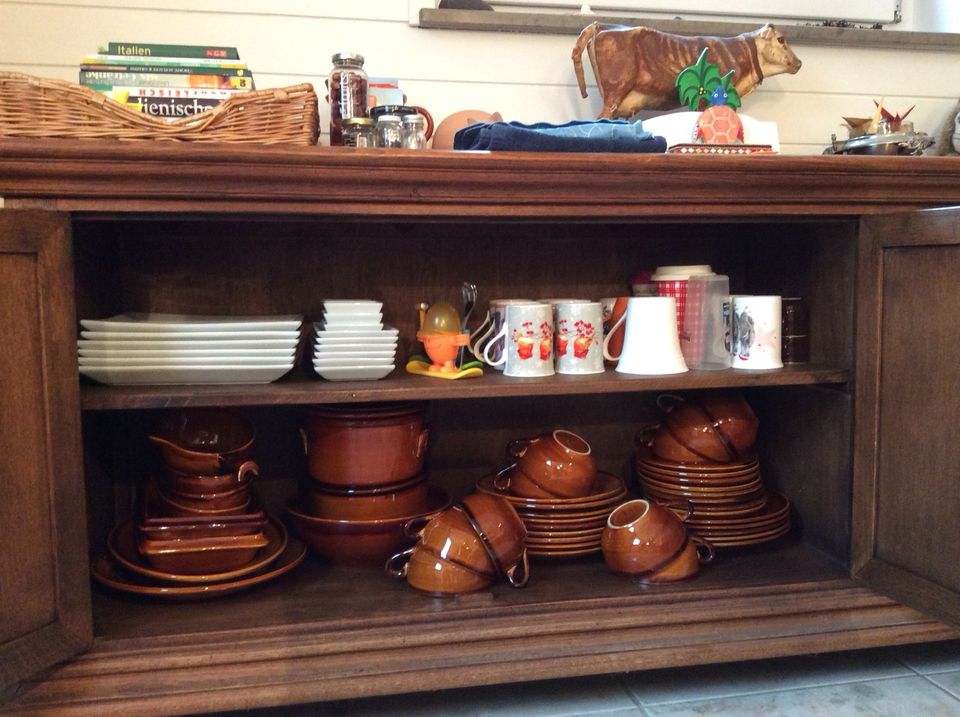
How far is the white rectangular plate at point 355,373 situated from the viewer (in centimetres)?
104

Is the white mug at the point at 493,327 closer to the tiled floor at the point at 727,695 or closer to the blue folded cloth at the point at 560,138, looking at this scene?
the blue folded cloth at the point at 560,138

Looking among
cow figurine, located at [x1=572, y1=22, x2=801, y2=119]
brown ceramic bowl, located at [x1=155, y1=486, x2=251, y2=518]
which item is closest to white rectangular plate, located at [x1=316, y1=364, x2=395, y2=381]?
brown ceramic bowl, located at [x1=155, y1=486, x2=251, y2=518]

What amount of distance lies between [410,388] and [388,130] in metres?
0.36

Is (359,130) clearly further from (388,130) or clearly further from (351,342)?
(351,342)

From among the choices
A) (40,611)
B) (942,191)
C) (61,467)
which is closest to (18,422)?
(61,467)

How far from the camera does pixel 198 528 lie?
1.02m

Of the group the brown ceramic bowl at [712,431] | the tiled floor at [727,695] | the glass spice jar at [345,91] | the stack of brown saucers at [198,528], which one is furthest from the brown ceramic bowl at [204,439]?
the brown ceramic bowl at [712,431]

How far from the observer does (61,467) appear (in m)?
0.86

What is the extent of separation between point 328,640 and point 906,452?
758 mm

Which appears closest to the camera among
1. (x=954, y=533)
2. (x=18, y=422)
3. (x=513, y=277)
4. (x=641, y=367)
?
(x=18, y=422)

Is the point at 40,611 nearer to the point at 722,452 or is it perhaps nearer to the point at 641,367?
the point at 641,367

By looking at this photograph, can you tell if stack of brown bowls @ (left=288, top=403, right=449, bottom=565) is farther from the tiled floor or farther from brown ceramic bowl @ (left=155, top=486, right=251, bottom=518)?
the tiled floor

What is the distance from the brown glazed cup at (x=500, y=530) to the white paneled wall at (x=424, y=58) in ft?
2.22

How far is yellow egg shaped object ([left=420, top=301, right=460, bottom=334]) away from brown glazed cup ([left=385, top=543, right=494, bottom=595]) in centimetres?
30
